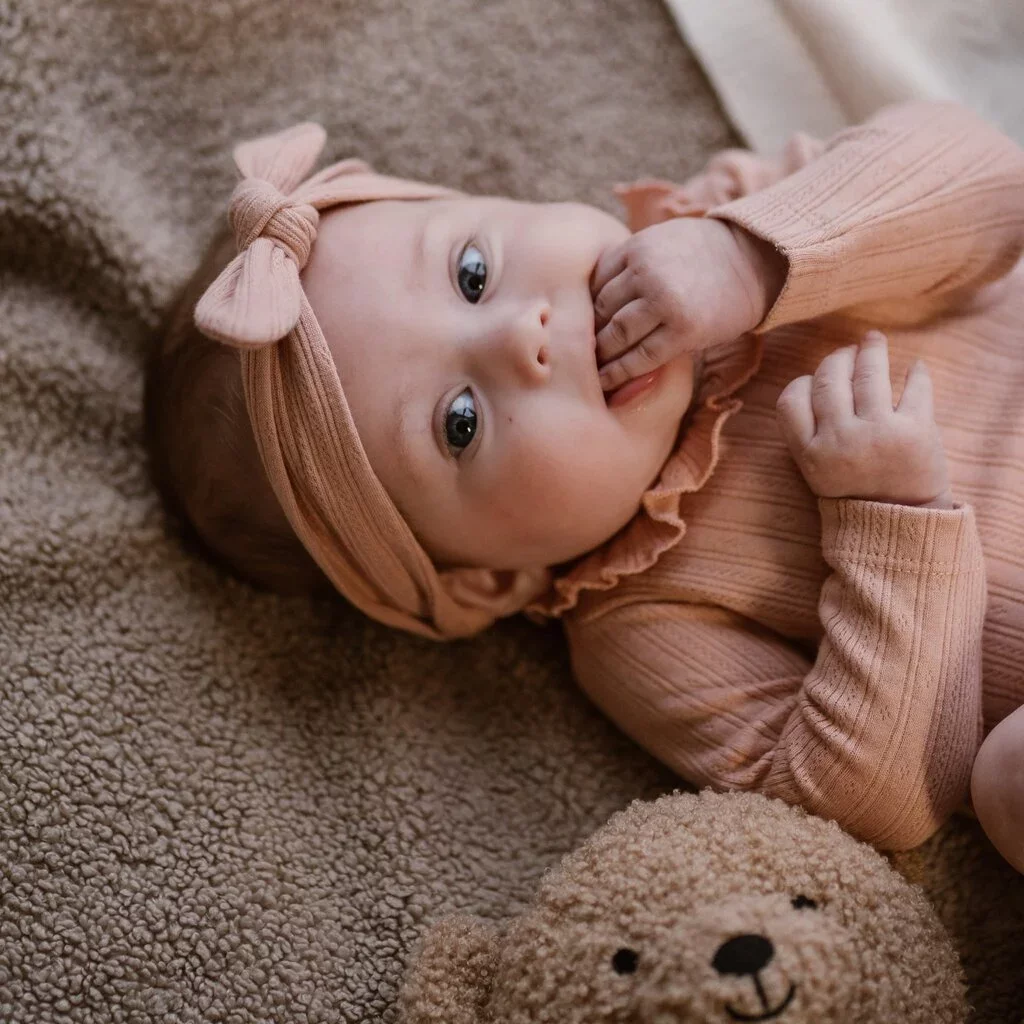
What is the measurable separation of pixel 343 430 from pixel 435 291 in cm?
18

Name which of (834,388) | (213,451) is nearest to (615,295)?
(834,388)

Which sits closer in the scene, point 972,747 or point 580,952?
point 580,952

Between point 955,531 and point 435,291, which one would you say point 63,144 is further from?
point 955,531

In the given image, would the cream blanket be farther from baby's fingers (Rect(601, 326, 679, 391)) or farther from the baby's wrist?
baby's fingers (Rect(601, 326, 679, 391))

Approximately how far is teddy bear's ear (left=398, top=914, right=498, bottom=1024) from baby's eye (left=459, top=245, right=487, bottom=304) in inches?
26.9

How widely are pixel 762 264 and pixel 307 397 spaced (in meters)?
0.54

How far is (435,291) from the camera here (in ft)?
3.68

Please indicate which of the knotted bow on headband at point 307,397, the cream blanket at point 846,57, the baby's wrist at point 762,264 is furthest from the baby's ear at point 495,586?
the cream blanket at point 846,57

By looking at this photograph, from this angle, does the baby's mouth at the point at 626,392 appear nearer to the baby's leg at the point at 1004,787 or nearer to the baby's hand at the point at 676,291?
the baby's hand at the point at 676,291

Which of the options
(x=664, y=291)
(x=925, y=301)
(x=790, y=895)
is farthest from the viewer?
(x=925, y=301)

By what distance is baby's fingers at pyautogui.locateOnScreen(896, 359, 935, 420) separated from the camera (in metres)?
1.14

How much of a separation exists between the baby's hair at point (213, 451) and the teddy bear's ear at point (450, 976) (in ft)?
1.64

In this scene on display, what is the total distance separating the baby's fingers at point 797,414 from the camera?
3.78 ft

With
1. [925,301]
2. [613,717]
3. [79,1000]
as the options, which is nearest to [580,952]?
[613,717]
